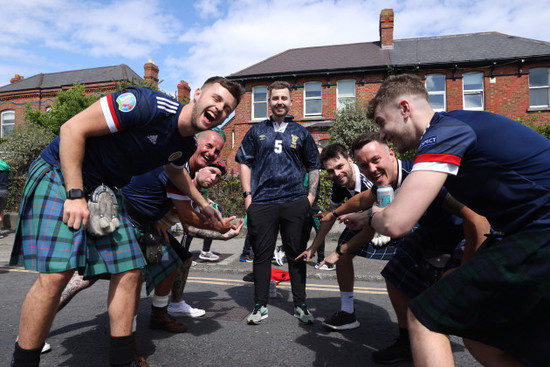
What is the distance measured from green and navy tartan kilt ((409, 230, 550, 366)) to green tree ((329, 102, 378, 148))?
1613 centimetres

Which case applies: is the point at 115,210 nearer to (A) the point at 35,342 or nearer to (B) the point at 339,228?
(A) the point at 35,342

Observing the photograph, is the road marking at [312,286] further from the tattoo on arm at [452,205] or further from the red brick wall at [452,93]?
the red brick wall at [452,93]

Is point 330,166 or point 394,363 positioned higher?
point 330,166

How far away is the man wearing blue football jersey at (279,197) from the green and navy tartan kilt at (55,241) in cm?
167

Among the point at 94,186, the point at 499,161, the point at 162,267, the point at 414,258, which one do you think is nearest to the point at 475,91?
the point at 414,258

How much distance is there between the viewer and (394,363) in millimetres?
2729

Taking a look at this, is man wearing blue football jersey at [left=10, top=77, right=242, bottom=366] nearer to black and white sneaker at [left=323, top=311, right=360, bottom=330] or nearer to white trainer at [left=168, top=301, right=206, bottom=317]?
white trainer at [left=168, top=301, right=206, bottom=317]

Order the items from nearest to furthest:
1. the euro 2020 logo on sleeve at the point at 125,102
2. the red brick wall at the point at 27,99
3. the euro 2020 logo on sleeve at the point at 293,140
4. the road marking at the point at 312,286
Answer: the euro 2020 logo on sleeve at the point at 125,102 < the euro 2020 logo on sleeve at the point at 293,140 < the road marking at the point at 312,286 < the red brick wall at the point at 27,99

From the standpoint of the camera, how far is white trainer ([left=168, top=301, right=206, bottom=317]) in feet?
12.5

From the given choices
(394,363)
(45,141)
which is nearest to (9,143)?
(45,141)

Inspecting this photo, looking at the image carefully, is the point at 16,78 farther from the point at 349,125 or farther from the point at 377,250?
the point at 377,250

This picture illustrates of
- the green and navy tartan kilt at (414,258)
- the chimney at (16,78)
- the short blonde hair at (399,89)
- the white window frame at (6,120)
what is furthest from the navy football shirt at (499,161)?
the chimney at (16,78)

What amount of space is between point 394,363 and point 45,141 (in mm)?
18203

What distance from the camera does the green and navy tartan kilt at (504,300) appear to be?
1499 mm
